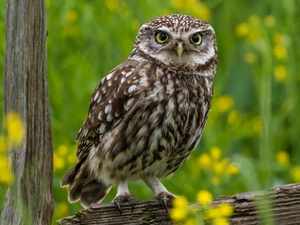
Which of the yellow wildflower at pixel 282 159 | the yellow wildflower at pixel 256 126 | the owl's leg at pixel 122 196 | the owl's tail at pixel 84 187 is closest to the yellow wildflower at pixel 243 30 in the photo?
the yellow wildflower at pixel 256 126

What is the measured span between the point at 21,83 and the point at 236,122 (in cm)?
271

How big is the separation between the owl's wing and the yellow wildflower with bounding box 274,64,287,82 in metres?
1.77

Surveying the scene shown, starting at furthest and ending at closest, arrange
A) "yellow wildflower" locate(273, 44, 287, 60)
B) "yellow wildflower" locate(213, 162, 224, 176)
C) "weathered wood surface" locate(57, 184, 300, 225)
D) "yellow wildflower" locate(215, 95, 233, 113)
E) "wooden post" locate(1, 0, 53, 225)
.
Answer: "yellow wildflower" locate(273, 44, 287, 60) < "yellow wildflower" locate(215, 95, 233, 113) < "yellow wildflower" locate(213, 162, 224, 176) < "weathered wood surface" locate(57, 184, 300, 225) < "wooden post" locate(1, 0, 53, 225)

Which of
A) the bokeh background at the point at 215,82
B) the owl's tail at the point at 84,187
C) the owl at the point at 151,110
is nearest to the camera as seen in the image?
the owl at the point at 151,110

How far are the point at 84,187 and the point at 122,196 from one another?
Result: 24.4 inches

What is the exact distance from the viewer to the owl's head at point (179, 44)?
3.69 meters

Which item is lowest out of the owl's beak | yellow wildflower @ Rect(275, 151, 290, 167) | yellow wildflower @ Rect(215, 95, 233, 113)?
yellow wildflower @ Rect(275, 151, 290, 167)

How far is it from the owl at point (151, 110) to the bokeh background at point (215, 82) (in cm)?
40

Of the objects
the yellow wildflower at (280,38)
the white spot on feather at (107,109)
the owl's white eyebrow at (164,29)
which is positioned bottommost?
the white spot on feather at (107,109)

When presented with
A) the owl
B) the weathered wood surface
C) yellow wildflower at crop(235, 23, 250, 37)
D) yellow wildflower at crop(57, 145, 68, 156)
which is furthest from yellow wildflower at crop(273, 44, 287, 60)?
the weathered wood surface

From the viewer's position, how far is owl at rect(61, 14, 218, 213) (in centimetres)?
357

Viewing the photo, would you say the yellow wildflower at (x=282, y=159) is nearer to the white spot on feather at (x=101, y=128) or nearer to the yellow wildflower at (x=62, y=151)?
the yellow wildflower at (x=62, y=151)

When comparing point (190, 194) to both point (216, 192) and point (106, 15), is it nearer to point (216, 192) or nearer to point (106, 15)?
point (216, 192)

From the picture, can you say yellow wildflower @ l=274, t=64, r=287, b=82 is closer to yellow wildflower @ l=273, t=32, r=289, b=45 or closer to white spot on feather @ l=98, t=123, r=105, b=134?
yellow wildflower @ l=273, t=32, r=289, b=45
